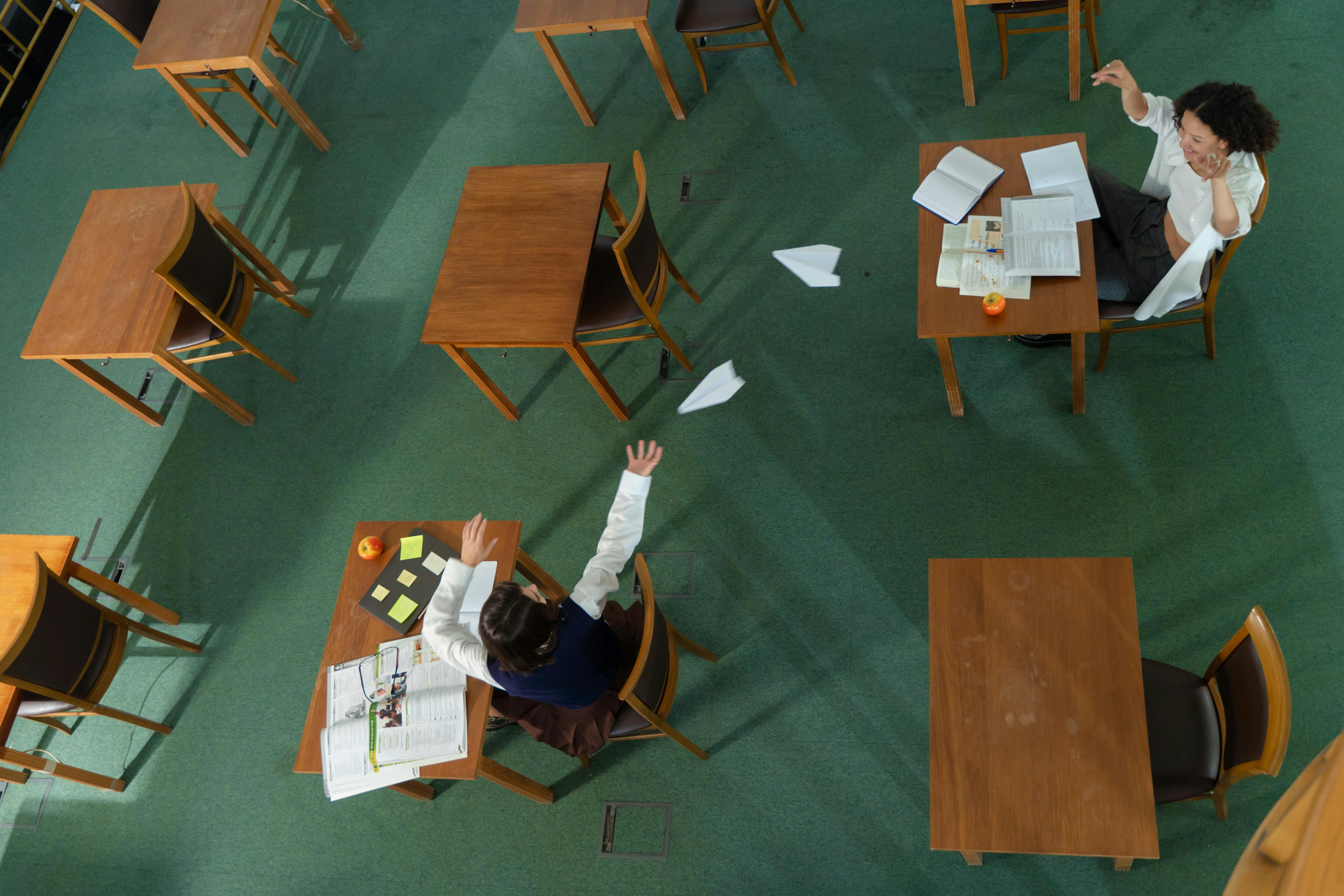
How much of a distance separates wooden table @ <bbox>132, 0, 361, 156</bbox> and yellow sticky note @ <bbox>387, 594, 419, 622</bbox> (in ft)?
10.9

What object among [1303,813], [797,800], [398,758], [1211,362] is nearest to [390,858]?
[398,758]

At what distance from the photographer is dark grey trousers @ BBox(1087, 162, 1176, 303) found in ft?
10.7

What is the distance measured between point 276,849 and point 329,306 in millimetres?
2832

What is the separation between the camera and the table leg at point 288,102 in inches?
191

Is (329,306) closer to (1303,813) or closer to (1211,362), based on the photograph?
(1211,362)

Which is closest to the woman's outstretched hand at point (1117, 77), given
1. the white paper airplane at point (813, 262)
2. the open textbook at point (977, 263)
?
Answer: the open textbook at point (977, 263)

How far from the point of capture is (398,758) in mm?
2951

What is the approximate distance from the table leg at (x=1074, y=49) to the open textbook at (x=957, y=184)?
121cm

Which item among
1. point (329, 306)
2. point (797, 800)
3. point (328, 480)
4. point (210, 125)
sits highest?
point (210, 125)

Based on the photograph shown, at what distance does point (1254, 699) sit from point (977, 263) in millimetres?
1709

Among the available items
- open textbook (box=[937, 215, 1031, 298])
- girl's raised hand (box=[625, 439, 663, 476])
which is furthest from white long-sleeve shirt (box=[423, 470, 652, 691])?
open textbook (box=[937, 215, 1031, 298])

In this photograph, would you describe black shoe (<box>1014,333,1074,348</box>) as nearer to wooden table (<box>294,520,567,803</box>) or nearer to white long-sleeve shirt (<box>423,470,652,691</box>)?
white long-sleeve shirt (<box>423,470,652,691</box>)

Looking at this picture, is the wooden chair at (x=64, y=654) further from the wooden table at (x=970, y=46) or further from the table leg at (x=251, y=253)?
the wooden table at (x=970, y=46)

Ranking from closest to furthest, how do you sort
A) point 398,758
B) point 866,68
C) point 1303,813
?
1. point 1303,813
2. point 398,758
3. point 866,68
